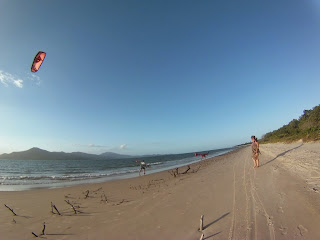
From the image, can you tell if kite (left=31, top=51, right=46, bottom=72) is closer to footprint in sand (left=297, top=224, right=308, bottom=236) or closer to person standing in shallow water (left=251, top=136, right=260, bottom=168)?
footprint in sand (left=297, top=224, right=308, bottom=236)

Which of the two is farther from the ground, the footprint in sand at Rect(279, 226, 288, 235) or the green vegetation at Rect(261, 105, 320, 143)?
the green vegetation at Rect(261, 105, 320, 143)

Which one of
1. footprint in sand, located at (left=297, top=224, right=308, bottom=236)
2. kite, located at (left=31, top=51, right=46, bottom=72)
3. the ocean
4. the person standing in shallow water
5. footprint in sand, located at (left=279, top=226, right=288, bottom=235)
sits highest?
kite, located at (left=31, top=51, right=46, bottom=72)

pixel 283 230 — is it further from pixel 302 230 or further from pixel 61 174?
pixel 61 174

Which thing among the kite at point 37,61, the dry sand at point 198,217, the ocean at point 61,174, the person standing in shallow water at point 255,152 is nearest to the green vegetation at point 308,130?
the person standing in shallow water at point 255,152

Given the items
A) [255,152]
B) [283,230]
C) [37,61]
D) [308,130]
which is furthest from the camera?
[308,130]

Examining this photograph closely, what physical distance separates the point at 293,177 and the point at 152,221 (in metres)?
6.97

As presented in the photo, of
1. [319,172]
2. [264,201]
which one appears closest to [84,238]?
[264,201]

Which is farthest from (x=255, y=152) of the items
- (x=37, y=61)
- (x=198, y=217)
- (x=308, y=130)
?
(x=308, y=130)

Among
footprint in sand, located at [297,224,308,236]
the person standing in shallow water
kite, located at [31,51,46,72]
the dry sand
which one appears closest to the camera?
footprint in sand, located at [297,224,308,236]

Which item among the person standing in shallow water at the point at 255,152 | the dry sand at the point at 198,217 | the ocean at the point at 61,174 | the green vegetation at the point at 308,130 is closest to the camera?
the dry sand at the point at 198,217

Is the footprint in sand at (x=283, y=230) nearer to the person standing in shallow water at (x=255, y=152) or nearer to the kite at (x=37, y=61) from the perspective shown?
the person standing in shallow water at (x=255, y=152)

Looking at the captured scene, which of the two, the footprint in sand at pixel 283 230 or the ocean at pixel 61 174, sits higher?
the footprint in sand at pixel 283 230

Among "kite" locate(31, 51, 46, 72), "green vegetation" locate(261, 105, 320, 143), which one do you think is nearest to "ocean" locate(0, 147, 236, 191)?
"kite" locate(31, 51, 46, 72)

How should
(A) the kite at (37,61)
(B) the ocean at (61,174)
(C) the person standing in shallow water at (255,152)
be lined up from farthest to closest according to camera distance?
(B) the ocean at (61,174), (C) the person standing in shallow water at (255,152), (A) the kite at (37,61)
